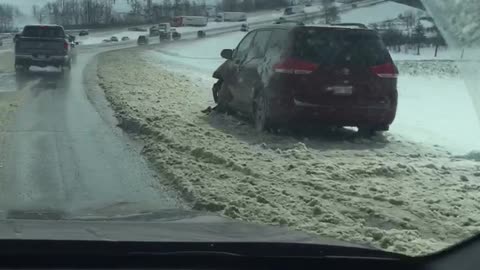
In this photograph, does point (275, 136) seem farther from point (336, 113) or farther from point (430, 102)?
point (430, 102)

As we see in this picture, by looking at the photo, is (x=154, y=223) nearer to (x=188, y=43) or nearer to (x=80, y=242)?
(x=80, y=242)

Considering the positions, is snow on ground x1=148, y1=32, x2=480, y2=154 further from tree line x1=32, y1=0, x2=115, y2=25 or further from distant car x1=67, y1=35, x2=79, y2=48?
distant car x1=67, y1=35, x2=79, y2=48

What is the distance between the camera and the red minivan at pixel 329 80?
34.0 ft

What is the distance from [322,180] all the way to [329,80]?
2993 millimetres

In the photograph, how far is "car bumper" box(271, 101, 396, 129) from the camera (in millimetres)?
10375

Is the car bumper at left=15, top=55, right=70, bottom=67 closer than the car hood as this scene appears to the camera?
No

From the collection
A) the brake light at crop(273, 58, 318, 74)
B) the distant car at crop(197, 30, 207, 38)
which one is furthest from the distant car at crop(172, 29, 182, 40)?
the brake light at crop(273, 58, 318, 74)

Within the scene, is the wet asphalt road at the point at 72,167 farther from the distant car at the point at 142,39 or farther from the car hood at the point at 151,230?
the distant car at the point at 142,39

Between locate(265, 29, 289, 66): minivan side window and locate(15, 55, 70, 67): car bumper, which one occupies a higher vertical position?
locate(265, 29, 289, 66): minivan side window

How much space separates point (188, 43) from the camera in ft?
61.0

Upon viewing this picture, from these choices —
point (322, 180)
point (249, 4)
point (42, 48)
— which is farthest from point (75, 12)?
point (42, 48)

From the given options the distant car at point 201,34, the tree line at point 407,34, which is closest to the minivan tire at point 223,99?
the distant car at point 201,34

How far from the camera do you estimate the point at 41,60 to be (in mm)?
26188

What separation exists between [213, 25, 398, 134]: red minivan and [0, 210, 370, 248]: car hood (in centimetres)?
576
